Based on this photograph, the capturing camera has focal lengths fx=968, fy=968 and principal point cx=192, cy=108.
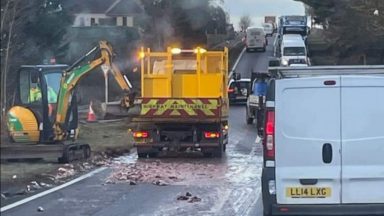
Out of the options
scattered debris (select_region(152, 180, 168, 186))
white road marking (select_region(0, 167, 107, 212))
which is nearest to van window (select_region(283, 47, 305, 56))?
white road marking (select_region(0, 167, 107, 212))

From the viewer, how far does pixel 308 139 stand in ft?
34.4

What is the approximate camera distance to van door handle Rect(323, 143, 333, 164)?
10.5 metres

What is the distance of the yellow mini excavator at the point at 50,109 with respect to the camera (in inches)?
739

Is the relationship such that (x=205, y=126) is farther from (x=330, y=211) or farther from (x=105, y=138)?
(x=330, y=211)

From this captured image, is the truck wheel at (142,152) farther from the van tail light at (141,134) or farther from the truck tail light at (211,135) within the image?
the truck tail light at (211,135)

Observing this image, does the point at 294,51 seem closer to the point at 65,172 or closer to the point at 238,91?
the point at 238,91

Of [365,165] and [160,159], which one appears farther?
[160,159]

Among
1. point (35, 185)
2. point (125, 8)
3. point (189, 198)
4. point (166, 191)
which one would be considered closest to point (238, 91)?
point (125, 8)

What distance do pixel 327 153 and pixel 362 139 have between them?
0.41m

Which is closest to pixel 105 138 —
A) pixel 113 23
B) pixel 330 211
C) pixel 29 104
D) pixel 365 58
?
pixel 29 104

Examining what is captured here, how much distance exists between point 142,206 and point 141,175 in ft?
14.9

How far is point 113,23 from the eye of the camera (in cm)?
4934

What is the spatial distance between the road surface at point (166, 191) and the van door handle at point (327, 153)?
114 inches

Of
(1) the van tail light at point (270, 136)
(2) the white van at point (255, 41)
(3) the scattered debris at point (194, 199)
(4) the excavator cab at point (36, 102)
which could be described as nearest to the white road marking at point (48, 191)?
(4) the excavator cab at point (36, 102)
